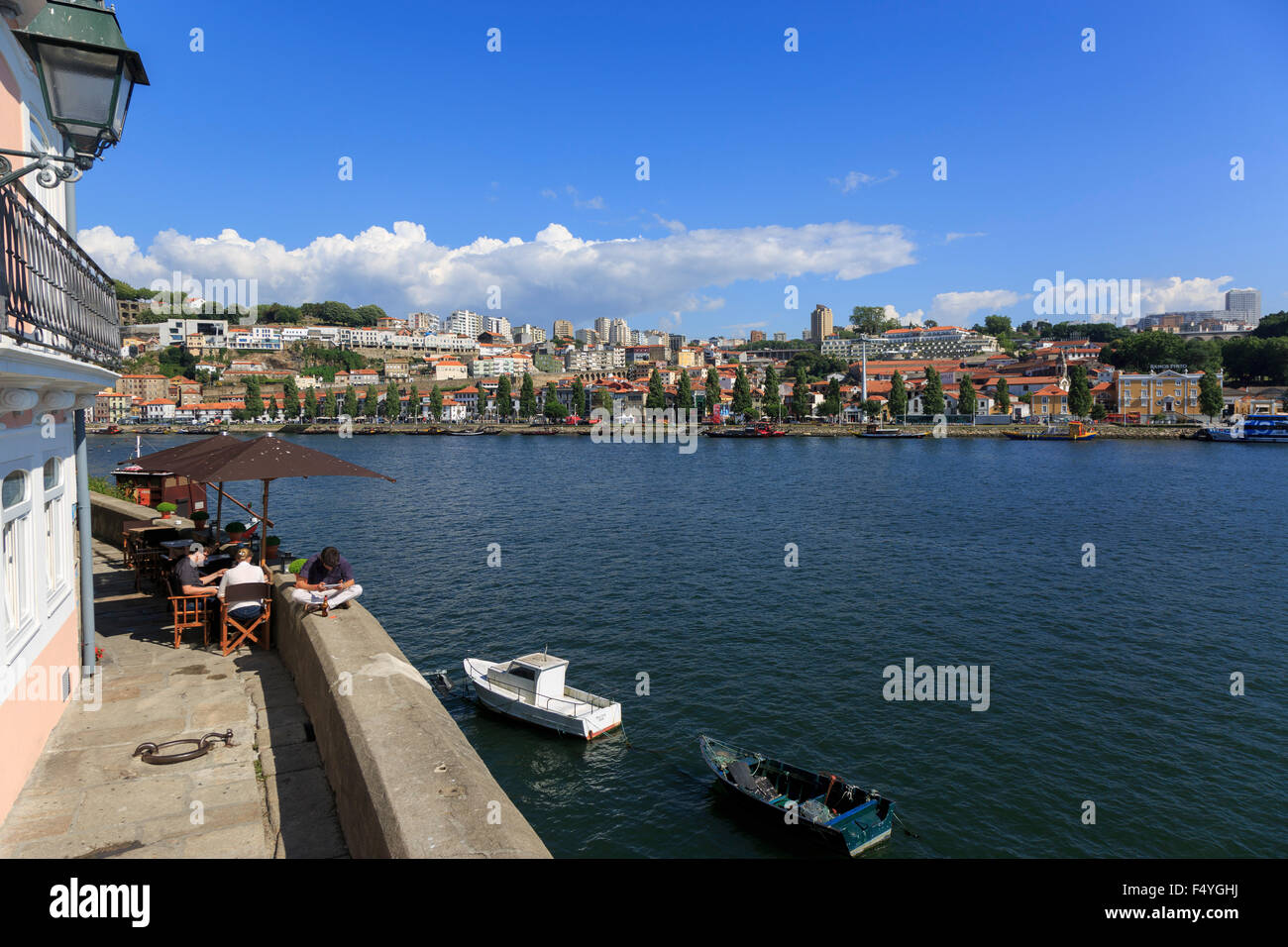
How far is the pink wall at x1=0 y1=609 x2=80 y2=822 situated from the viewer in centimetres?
578

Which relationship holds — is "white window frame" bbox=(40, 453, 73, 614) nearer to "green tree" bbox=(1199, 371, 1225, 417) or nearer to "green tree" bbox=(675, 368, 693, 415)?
"green tree" bbox=(1199, 371, 1225, 417)

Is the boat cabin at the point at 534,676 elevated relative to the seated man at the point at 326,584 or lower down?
lower down

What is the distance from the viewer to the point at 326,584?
31.2 feet

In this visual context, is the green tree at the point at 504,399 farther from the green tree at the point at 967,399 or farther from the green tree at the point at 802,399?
the green tree at the point at 967,399

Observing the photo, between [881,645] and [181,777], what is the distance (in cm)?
2213

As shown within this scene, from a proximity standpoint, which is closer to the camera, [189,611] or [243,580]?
[243,580]

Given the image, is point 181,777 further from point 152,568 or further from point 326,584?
point 152,568

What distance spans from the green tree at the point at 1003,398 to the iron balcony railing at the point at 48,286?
17110 centimetres

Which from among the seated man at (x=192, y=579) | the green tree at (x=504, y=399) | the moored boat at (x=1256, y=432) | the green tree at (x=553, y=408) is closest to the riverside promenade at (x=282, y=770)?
the seated man at (x=192, y=579)

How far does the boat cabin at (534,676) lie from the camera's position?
1969 cm

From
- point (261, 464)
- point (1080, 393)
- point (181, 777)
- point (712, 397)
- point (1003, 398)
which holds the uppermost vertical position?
point (712, 397)

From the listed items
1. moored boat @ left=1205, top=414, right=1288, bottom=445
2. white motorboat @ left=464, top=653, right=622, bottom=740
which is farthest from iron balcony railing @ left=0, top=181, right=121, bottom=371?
moored boat @ left=1205, top=414, right=1288, bottom=445

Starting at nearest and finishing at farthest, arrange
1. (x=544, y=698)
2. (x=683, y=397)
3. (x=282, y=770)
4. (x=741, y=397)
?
(x=282, y=770)
(x=544, y=698)
(x=741, y=397)
(x=683, y=397)

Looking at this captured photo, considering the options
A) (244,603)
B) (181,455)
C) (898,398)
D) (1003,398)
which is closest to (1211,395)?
(1003,398)
